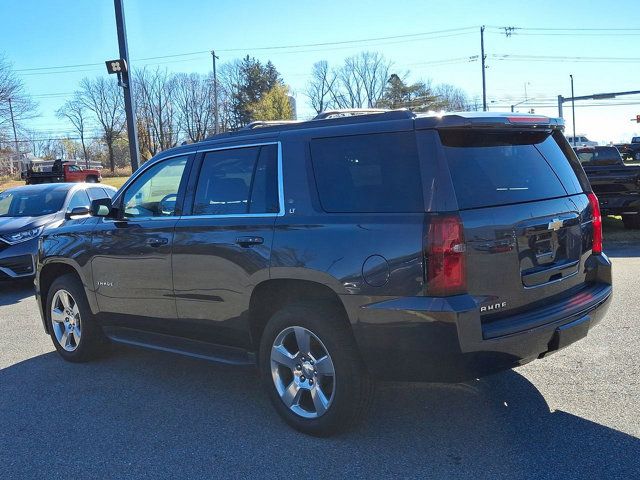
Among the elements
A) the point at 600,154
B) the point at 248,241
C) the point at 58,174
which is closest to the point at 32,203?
the point at 248,241

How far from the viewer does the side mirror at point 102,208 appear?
4.95 metres

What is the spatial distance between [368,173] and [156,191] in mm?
2160

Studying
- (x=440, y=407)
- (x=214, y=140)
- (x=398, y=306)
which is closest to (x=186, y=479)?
(x=398, y=306)

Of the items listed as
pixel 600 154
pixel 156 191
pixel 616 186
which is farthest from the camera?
pixel 600 154

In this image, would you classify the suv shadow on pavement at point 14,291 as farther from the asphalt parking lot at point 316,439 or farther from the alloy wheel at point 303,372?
the alloy wheel at point 303,372

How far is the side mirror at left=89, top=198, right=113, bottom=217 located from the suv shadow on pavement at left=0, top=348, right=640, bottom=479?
1.42 meters

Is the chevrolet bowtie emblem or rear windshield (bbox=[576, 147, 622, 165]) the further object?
rear windshield (bbox=[576, 147, 622, 165])

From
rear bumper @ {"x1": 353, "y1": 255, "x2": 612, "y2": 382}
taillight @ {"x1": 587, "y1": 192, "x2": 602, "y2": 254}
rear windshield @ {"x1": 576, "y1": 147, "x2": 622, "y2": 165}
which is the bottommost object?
rear bumper @ {"x1": 353, "y1": 255, "x2": 612, "y2": 382}

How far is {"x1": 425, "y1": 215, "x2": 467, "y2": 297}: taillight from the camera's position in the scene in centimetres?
305

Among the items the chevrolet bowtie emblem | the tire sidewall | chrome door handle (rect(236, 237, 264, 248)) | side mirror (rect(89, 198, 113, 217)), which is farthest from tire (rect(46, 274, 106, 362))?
the chevrolet bowtie emblem

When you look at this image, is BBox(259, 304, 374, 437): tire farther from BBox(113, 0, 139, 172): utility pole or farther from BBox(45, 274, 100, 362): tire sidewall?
BBox(113, 0, 139, 172): utility pole

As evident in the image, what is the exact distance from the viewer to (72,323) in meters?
5.39

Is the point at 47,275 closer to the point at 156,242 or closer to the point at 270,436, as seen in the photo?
the point at 156,242

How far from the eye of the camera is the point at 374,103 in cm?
9081
